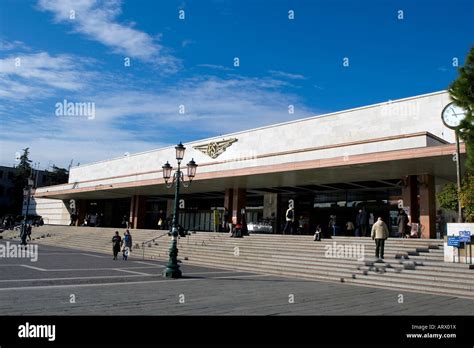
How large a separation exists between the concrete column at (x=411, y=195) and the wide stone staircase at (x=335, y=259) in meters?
4.88

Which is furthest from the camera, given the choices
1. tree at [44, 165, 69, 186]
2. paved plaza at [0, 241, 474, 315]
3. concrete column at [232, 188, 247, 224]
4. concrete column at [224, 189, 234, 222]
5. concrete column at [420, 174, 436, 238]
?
tree at [44, 165, 69, 186]

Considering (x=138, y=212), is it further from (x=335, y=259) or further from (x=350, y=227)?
(x=335, y=259)

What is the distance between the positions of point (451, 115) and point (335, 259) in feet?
33.4

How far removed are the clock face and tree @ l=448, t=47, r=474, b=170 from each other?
812 cm

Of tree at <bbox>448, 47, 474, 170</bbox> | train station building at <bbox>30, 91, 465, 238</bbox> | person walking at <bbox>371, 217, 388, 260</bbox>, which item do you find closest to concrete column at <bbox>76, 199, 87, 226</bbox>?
train station building at <bbox>30, 91, 465, 238</bbox>

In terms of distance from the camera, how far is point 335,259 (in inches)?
615

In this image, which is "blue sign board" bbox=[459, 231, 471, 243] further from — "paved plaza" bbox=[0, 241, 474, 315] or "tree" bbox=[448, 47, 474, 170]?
"paved plaza" bbox=[0, 241, 474, 315]

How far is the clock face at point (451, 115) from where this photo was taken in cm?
1957

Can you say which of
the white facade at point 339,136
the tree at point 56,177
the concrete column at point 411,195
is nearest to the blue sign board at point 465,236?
the white facade at point 339,136

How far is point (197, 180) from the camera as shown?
27.8 metres

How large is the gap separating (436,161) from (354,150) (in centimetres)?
410

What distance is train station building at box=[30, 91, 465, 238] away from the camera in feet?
65.2

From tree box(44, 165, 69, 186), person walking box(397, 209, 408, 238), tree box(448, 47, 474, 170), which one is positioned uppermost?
tree box(44, 165, 69, 186)
